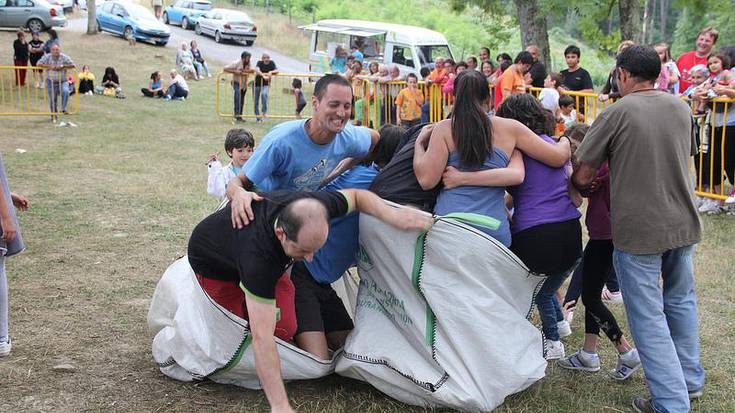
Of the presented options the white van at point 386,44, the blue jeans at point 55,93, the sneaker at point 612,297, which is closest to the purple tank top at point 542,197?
the sneaker at point 612,297

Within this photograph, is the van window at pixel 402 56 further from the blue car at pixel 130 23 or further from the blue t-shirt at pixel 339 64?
the blue car at pixel 130 23

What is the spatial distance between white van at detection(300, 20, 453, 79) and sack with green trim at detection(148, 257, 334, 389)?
1743 cm

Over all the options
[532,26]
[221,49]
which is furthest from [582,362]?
[221,49]

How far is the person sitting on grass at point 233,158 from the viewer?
614cm

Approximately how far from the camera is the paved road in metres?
29.9

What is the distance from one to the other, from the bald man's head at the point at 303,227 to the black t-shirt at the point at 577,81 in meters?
8.31

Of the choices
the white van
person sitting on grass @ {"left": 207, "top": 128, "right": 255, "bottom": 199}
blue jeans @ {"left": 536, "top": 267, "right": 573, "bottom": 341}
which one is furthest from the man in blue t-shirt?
the white van

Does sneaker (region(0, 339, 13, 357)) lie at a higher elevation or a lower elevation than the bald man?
lower

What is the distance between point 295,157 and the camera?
428 cm

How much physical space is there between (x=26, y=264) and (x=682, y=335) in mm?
5092

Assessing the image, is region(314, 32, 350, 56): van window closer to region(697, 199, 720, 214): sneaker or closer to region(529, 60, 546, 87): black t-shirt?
region(529, 60, 546, 87): black t-shirt

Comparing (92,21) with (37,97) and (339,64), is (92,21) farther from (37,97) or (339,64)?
(339,64)

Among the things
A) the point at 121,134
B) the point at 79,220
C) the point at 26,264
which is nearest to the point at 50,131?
the point at 121,134

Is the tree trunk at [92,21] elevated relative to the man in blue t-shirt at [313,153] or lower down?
elevated
